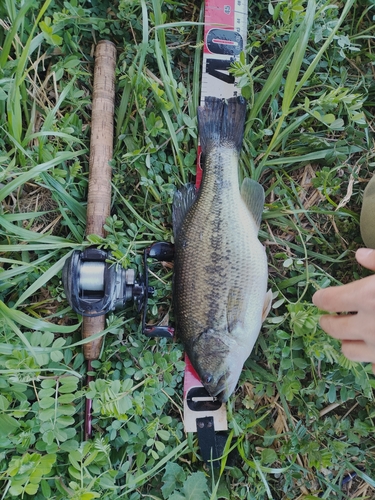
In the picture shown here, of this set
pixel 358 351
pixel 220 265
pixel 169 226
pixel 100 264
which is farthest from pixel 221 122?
pixel 358 351

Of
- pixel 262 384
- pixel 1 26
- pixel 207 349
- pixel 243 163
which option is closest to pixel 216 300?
pixel 207 349

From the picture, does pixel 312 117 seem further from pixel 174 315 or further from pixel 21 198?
pixel 21 198

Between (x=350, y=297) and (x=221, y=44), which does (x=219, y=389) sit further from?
(x=221, y=44)

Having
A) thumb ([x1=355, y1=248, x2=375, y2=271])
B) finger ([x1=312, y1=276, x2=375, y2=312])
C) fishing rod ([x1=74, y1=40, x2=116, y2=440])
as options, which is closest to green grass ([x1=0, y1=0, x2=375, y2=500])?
fishing rod ([x1=74, y1=40, x2=116, y2=440])

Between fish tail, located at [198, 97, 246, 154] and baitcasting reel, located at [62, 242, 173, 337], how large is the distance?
0.69 metres

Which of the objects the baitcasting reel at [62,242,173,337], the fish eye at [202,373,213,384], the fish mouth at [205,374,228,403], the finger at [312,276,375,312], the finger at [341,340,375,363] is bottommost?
the fish mouth at [205,374,228,403]

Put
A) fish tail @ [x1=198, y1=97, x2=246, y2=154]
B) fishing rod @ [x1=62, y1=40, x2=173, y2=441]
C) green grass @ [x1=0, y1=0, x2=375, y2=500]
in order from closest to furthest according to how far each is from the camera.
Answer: fishing rod @ [x1=62, y1=40, x2=173, y2=441], green grass @ [x1=0, y1=0, x2=375, y2=500], fish tail @ [x1=198, y1=97, x2=246, y2=154]

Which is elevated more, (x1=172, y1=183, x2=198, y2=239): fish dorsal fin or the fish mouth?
(x1=172, y1=183, x2=198, y2=239): fish dorsal fin

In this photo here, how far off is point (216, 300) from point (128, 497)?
41.4 inches

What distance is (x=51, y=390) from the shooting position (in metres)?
1.99

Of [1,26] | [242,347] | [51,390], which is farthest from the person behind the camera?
[1,26]

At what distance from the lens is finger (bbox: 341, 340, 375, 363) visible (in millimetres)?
1799

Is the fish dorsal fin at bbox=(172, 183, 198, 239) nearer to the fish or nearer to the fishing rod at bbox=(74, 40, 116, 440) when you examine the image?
the fish

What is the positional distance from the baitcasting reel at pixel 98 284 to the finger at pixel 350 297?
2.58 ft
